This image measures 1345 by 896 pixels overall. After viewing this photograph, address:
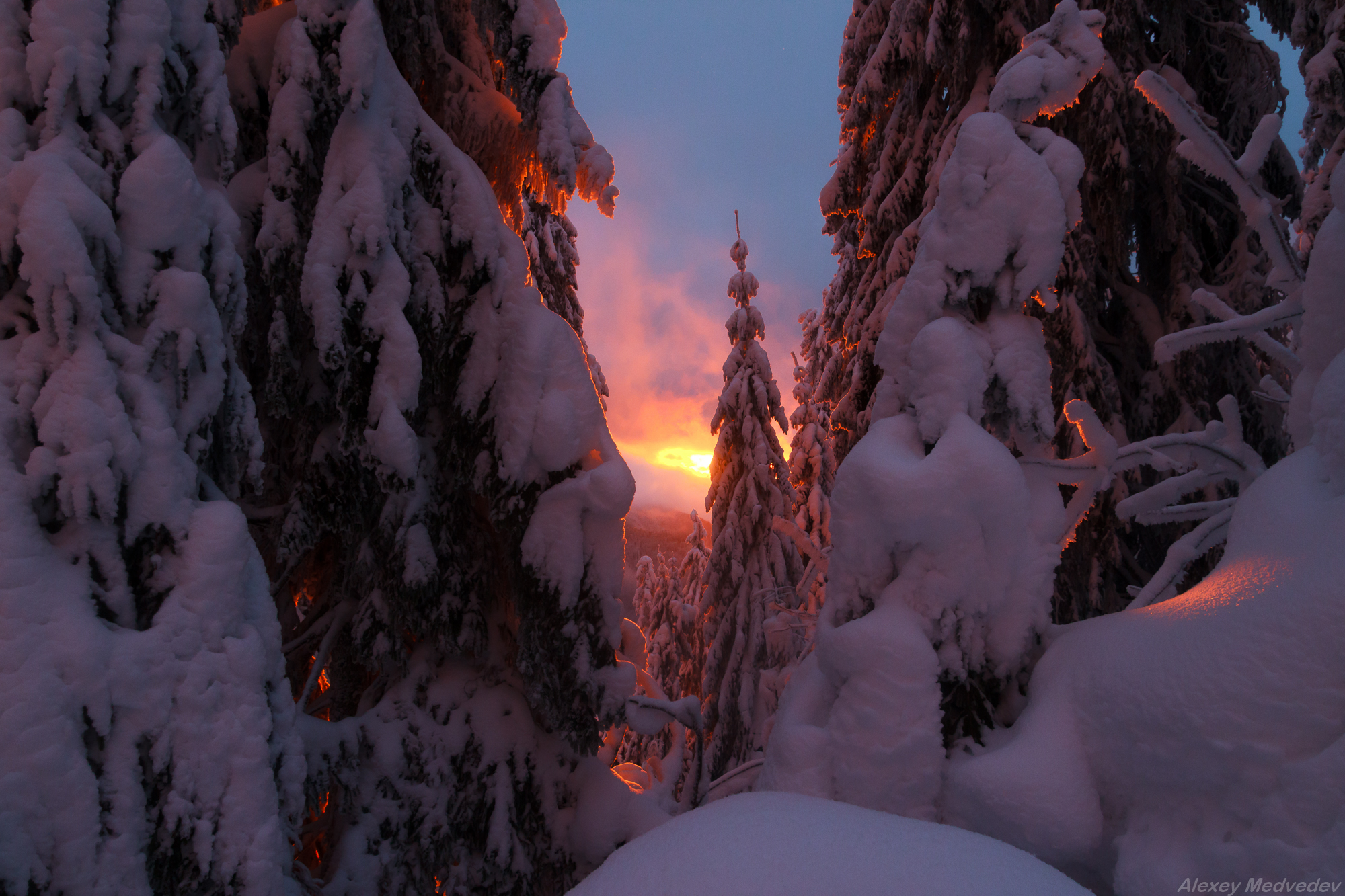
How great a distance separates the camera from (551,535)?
4.70m

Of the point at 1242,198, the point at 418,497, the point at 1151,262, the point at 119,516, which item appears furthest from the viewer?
the point at 1151,262

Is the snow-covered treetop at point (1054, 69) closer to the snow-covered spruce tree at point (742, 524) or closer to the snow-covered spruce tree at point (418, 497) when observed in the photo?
the snow-covered spruce tree at point (418, 497)

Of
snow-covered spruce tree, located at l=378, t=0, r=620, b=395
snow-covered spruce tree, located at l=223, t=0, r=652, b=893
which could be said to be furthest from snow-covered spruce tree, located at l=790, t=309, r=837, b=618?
snow-covered spruce tree, located at l=378, t=0, r=620, b=395

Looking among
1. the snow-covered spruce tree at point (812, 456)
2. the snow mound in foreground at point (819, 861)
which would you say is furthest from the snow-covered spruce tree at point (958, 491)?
the snow-covered spruce tree at point (812, 456)

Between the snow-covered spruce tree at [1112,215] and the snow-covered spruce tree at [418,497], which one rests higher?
the snow-covered spruce tree at [1112,215]

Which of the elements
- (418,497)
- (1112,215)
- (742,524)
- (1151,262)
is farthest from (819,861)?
(742,524)

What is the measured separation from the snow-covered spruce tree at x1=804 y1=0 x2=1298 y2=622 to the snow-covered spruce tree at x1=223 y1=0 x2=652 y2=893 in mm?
4500

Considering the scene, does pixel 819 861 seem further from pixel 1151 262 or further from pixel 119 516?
pixel 1151 262

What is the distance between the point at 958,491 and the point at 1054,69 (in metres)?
2.31

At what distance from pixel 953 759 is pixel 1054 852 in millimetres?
510

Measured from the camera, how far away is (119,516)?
2822mm

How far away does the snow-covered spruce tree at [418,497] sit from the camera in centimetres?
433

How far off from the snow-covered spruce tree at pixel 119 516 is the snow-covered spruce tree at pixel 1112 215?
21.4 ft

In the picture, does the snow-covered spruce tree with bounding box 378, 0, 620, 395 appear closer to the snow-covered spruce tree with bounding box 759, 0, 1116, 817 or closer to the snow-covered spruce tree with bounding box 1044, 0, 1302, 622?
the snow-covered spruce tree with bounding box 759, 0, 1116, 817
